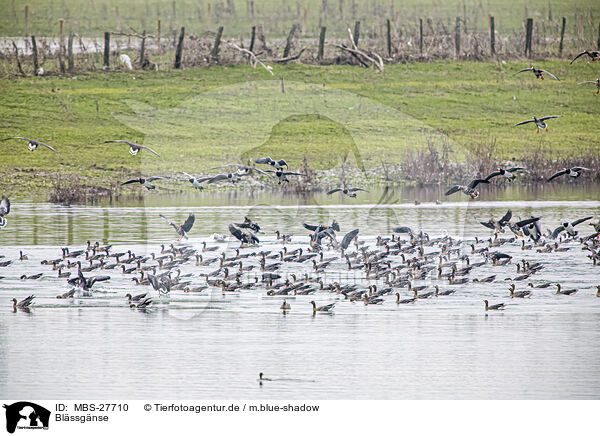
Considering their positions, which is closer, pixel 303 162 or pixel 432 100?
pixel 303 162

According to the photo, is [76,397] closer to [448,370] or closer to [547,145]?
[448,370]

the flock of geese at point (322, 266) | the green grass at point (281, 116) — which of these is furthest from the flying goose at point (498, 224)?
the green grass at point (281, 116)

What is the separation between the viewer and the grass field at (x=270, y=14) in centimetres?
5239

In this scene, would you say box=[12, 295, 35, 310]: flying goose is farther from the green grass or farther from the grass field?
the grass field

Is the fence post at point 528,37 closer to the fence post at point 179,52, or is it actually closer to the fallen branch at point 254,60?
the fallen branch at point 254,60

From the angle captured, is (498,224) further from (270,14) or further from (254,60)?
(270,14)

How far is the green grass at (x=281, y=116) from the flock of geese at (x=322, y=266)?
1203 centimetres

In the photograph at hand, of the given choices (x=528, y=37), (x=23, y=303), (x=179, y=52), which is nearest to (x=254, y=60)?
(x=179, y=52)

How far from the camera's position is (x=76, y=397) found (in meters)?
10.6

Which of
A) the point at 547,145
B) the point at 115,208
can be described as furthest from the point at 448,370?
the point at 547,145

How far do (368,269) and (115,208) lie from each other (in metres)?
10.9
